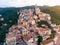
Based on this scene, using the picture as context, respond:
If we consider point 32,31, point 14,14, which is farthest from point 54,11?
point 14,14

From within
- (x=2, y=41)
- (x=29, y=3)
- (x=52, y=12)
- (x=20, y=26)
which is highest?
(x=29, y=3)

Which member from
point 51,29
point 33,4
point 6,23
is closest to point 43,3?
point 33,4

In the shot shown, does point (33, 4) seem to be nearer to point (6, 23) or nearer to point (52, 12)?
point (52, 12)

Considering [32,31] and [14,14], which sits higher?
[14,14]

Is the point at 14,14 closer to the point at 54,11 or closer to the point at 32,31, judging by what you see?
the point at 32,31

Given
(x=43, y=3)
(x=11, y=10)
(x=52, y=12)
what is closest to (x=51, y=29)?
(x=52, y=12)

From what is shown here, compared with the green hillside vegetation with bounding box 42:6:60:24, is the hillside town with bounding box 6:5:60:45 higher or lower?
lower

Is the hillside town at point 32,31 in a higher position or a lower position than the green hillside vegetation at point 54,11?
lower

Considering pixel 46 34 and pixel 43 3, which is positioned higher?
pixel 43 3
